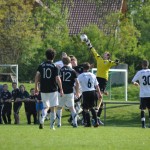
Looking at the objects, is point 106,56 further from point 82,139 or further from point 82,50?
point 82,50

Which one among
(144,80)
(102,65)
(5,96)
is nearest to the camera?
(144,80)

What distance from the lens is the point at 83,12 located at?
7031 cm

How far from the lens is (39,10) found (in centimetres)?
5719

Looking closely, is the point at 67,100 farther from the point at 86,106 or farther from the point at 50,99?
the point at 50,99

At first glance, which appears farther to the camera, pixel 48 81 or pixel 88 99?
pixel 88 99

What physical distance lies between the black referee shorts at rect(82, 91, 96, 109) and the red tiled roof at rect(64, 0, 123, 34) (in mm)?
40144

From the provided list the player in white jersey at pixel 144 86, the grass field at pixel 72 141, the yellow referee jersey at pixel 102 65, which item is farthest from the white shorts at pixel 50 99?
the yellow referee jersey at pixel 102 65

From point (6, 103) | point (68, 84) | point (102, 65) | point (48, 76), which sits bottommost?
point (6, 103)

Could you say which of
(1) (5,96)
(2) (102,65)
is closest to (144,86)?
(2) (102,65)

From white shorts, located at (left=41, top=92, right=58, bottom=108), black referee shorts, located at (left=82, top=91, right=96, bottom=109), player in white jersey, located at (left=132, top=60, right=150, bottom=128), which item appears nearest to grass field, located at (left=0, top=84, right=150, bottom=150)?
white shorts, located at (left=41, top=92, right=58, bottom=108)

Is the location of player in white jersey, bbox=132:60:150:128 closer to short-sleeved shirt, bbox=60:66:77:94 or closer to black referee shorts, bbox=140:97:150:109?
black referee shorts, bbox=140:97:150:109

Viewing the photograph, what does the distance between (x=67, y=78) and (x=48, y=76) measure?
2.28m

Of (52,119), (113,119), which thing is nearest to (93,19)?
(113,119)

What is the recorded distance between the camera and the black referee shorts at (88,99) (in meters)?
24.2
